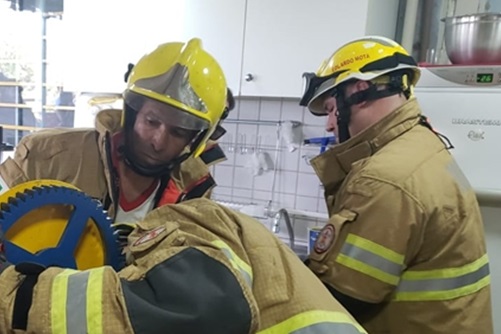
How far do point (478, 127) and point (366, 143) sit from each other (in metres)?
0.70

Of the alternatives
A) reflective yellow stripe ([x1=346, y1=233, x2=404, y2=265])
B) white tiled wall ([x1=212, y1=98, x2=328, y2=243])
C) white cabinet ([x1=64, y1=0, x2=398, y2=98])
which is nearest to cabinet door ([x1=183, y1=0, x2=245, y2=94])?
white cabinet ([x1=64, y1=0, x2=398, y2=98])

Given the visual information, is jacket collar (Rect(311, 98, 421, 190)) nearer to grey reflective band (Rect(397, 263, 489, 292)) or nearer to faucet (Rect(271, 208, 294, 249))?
grey reflective band (Rect(397, 263, 489, 292))

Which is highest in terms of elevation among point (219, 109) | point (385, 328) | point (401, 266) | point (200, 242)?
point (219, 109)

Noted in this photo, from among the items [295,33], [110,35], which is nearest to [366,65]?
[295,33]

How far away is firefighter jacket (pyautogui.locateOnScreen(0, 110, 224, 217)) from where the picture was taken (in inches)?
53.1

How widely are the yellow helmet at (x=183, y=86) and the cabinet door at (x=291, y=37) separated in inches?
35.3

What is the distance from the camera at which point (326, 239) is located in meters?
1.28

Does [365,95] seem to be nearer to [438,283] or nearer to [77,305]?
[438,283]

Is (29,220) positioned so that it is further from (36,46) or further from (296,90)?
(36,46)

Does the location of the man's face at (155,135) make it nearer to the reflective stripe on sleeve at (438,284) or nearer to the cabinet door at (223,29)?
the reflective stripe on sleeve at (438,284)

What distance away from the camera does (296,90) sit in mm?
2316

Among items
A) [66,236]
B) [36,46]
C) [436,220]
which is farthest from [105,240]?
[36,46]

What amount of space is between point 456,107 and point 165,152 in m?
1.21

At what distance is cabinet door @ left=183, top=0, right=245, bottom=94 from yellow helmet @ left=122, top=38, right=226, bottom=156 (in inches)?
39.4
